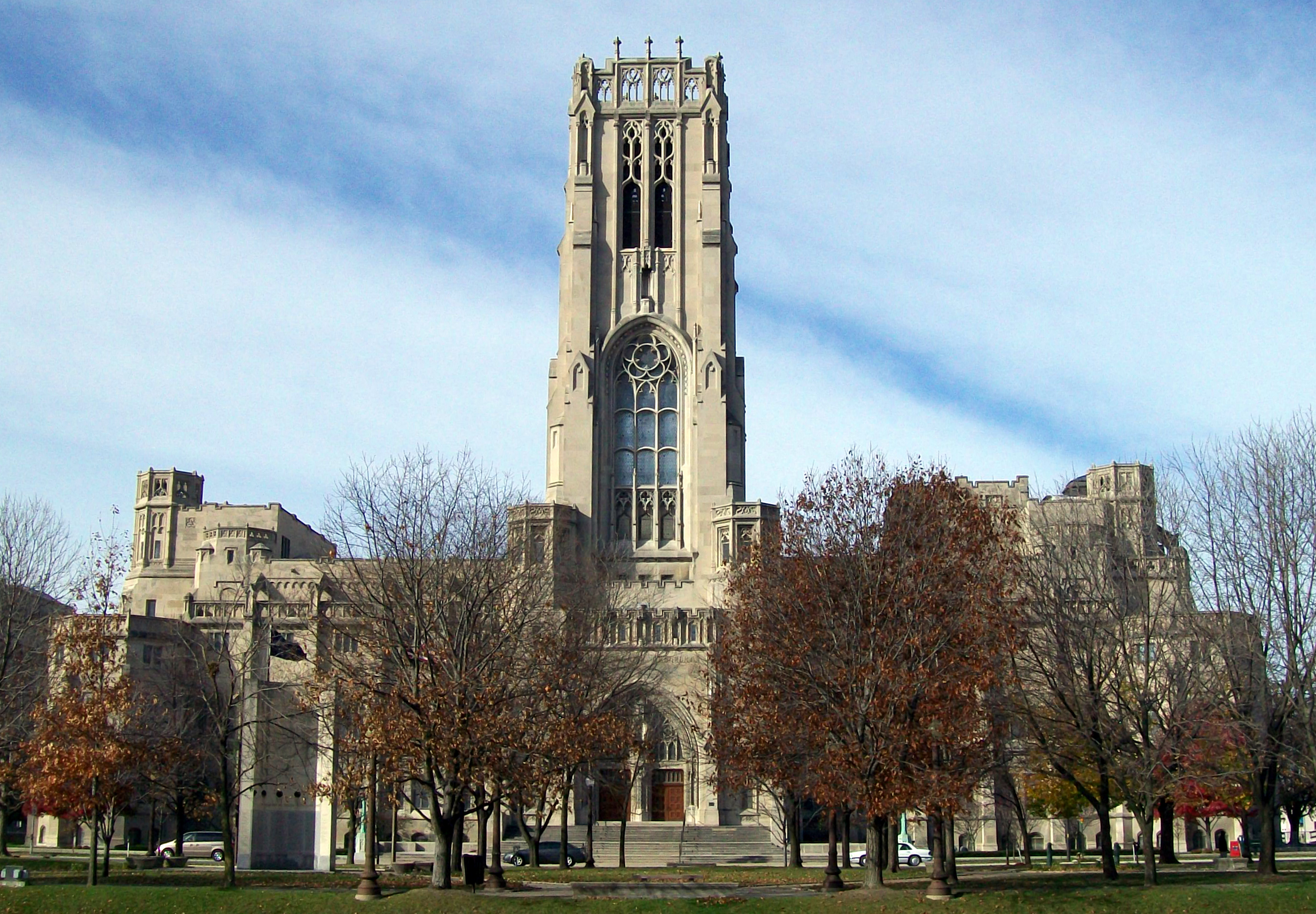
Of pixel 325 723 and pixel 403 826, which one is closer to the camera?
pixel 325 723

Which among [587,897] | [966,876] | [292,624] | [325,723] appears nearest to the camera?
[587,897]

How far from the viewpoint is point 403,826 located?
75375 millimetres

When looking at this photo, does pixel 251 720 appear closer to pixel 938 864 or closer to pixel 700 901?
pixel 700 901

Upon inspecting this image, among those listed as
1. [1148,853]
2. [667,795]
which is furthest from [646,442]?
[1148,853]

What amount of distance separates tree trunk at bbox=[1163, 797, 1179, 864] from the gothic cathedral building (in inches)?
1368

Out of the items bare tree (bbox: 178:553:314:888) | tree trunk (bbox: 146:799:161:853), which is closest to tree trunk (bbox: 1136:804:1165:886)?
bare tree (bbox: 178:553:314:888)

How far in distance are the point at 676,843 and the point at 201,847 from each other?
22.7 metres

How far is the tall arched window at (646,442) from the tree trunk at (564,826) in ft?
110

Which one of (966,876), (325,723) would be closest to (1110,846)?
(966,876)

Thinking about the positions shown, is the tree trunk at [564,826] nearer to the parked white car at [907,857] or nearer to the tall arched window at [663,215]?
the parked white car at [907,857]

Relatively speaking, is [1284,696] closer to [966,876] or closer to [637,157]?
[966,876]

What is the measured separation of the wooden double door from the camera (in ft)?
261

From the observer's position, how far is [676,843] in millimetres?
70000

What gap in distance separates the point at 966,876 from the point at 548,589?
23.7 metres
